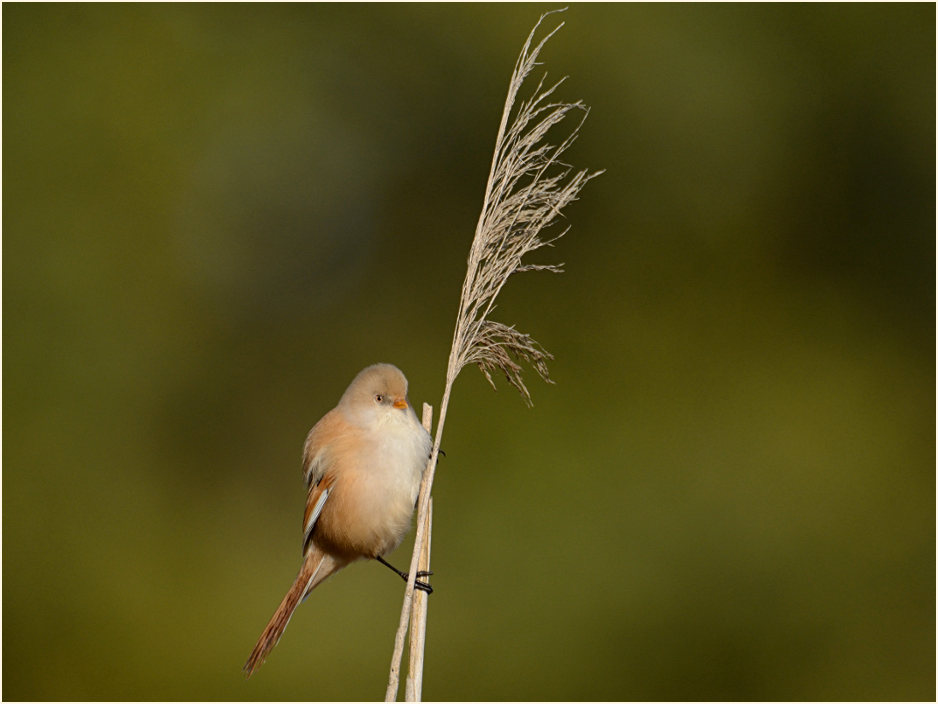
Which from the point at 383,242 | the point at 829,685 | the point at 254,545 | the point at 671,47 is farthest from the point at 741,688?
the point at 671,47

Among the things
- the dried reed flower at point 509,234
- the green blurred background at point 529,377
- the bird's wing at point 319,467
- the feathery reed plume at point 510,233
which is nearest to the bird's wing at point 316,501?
the bird's wing at point 319,467

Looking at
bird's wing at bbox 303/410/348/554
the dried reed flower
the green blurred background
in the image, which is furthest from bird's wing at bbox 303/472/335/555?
the green blurred background

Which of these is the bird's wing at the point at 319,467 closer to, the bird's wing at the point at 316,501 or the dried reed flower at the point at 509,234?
the bird's wing at the point at 316,501

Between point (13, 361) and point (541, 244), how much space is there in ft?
20.7

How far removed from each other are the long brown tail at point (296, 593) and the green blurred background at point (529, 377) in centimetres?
372

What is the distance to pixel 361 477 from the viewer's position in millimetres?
2465

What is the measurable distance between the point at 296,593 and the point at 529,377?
4480 mm

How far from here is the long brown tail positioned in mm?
2288

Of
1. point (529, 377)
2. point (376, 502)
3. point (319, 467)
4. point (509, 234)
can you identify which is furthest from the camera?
point (529, 377)

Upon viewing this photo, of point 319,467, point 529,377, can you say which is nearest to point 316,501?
point 319,467

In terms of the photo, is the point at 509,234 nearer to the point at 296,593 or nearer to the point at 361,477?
the point at 361,477

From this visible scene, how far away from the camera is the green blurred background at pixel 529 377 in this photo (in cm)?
645

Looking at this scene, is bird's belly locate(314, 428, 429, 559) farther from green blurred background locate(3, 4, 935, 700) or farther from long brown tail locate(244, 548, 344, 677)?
green blurred background locate(3, 4, 935, 700)

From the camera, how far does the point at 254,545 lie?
7324mm
